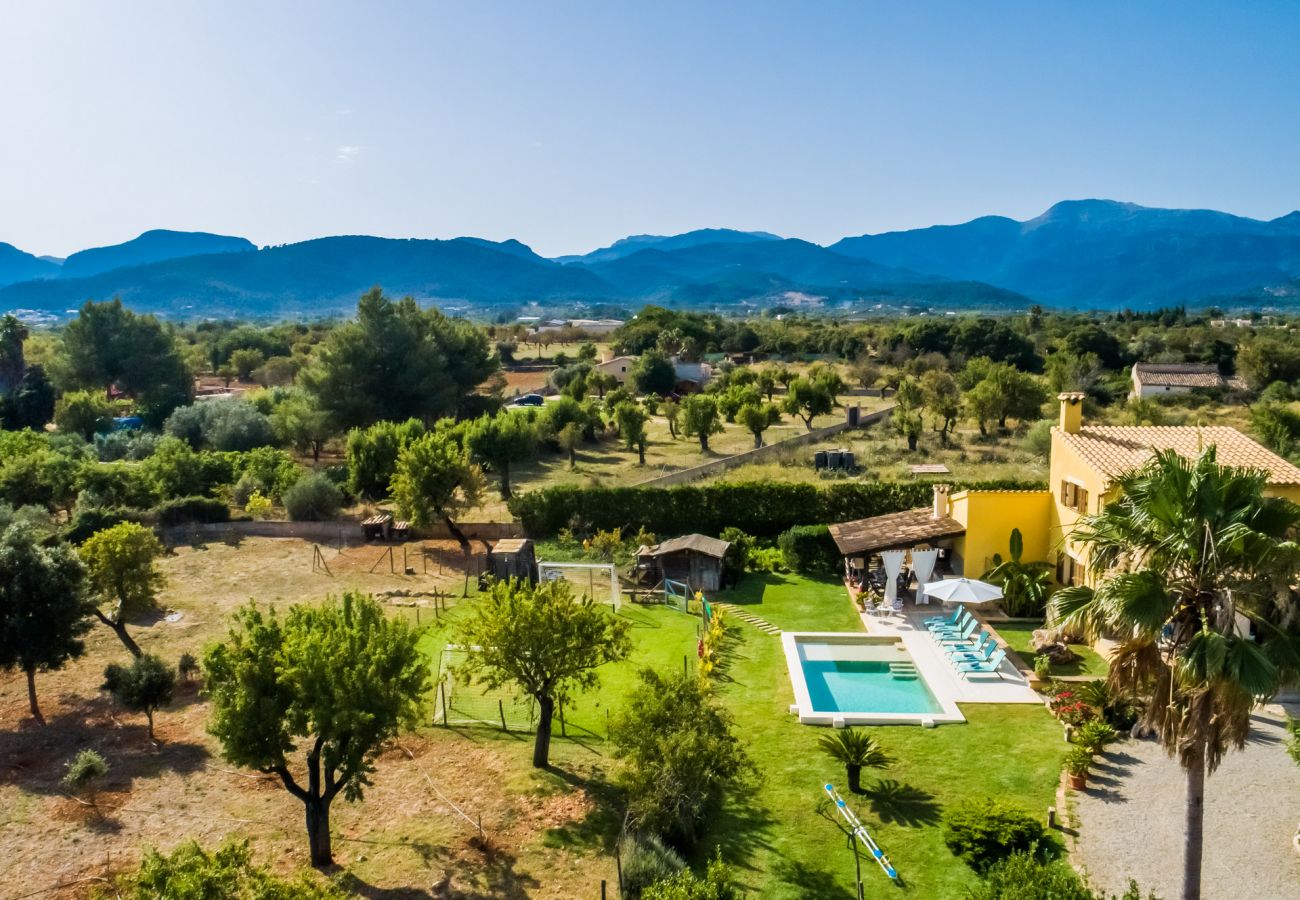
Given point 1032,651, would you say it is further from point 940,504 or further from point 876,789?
point 876,789

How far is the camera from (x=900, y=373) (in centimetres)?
7312

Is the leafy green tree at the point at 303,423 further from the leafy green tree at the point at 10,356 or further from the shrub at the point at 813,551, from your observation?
the leafy green tree at the point at 10,356

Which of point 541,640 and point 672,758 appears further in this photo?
point 541,640

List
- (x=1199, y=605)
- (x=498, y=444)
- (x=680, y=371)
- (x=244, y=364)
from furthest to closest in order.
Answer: (x=244, y=364) < (x=680, y=371) < (x=498, y=444) < (x=1199, y=605)

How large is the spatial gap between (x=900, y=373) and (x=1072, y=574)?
175ft

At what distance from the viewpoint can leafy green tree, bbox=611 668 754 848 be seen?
1217cm

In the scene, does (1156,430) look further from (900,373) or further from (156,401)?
(156,401)

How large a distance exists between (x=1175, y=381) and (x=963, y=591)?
52448mm

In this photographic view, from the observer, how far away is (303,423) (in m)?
45.6

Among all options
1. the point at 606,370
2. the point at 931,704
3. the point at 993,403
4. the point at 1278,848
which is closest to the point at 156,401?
the point at 606,370

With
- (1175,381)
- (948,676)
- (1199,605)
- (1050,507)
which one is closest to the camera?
(1199,605)

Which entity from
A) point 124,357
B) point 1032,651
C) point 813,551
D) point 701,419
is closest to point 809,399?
point 701,419

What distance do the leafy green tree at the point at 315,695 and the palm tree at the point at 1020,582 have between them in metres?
15.5

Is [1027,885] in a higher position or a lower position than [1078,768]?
higher
